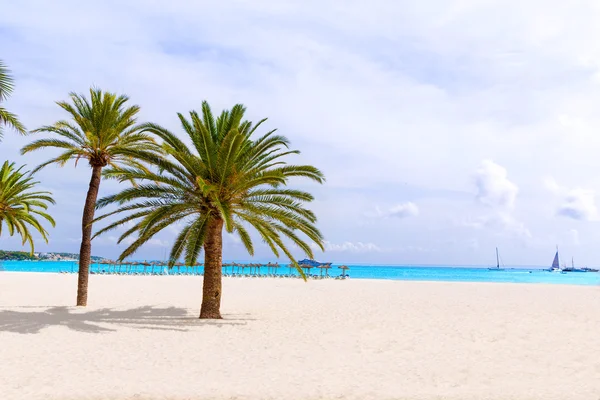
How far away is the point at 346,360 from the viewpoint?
1087cm

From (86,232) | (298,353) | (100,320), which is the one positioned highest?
(86,232)

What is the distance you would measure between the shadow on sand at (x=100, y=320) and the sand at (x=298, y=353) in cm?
4

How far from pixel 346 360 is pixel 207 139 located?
8327 millimetres

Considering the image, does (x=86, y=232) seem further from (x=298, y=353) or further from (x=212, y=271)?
(x=298, y=353)

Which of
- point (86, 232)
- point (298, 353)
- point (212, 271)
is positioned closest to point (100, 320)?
Result: point (212, 271)

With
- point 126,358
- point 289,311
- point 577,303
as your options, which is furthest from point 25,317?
Answer: point 577,303

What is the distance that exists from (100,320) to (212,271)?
3844 mm

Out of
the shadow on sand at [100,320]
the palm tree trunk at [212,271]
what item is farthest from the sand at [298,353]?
the palm tree trunk at [212,271]

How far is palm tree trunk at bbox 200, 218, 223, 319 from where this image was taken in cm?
1691

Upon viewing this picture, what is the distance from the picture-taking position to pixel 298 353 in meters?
11.6

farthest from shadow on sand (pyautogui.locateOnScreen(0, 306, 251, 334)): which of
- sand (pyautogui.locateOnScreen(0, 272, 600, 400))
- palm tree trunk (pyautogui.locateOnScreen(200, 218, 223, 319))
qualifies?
palm tree trunk (pyautogui.locateOnScreen(200, 218, 223, 319))

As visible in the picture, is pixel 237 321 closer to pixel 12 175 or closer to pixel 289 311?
pixel 289 311

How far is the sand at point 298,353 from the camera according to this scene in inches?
329

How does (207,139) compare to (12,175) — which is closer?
(207,139)
